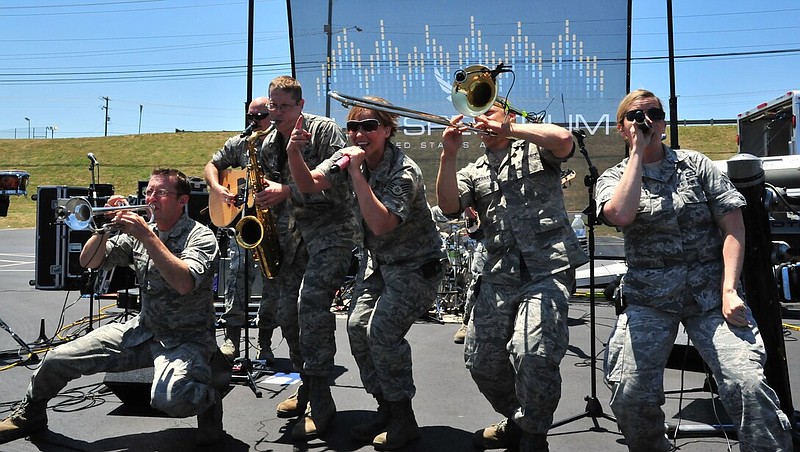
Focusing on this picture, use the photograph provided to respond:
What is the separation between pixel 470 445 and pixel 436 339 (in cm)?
371

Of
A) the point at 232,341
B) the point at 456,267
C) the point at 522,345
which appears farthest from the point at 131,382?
the point at 456,267

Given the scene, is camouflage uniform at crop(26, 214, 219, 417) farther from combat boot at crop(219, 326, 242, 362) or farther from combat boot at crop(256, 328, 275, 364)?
combat boot at crop(219, 326, 242, 362)

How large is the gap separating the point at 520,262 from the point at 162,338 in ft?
7.39

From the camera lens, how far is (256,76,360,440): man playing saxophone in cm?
441

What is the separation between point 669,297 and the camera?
126 inches

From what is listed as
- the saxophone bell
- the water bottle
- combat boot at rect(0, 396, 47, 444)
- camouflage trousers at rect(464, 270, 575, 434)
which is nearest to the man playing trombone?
camouflage trousers at rect(464, 270, 575, 434)

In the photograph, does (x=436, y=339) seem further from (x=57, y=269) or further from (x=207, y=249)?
(x=57, y=269)

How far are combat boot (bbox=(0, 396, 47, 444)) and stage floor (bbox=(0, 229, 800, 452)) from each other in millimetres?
61

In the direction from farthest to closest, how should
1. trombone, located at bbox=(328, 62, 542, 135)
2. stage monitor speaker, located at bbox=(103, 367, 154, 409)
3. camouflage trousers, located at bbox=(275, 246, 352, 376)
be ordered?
stage monitor speaker, located at bbox=(103, 367, 154, 409)
camouflage trousers, located at bbox=(275, 246, 352, 376)
trombone, located at bbox=(328, 62, 542, 135)

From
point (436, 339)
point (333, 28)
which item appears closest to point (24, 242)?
point (333, 28)

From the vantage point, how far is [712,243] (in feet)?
10.7

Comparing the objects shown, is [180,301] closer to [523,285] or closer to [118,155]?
[523,285]

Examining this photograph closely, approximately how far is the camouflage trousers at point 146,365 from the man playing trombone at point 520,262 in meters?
1.60

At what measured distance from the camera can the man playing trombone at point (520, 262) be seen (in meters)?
3.45
